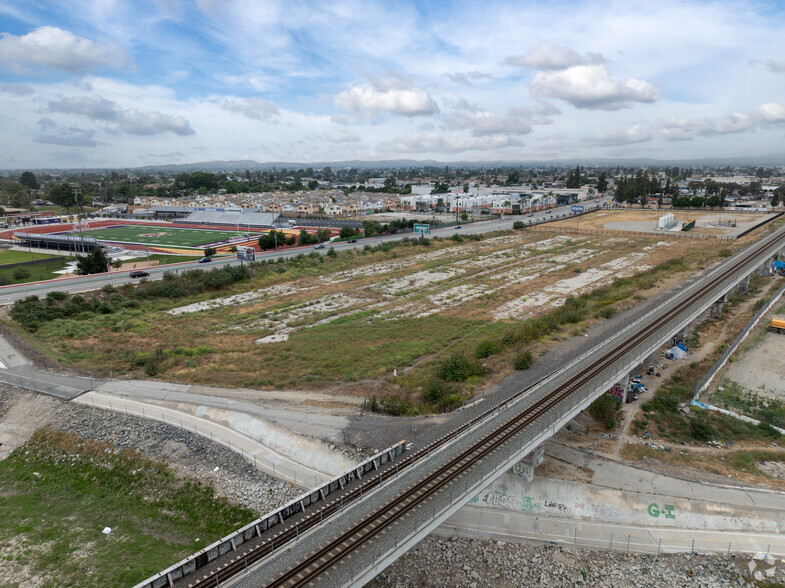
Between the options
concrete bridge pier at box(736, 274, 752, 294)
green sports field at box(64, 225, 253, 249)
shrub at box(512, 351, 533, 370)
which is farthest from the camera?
green sports field at box(64, 225, 253, 249)

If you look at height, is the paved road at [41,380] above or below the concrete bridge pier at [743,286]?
below

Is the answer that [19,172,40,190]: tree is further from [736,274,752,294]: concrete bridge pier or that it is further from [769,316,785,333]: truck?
[769,316,785,333]: truck

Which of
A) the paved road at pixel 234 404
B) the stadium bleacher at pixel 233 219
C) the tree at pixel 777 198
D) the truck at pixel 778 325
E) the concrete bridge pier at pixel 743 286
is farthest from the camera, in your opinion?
the tree at pixel 777 198

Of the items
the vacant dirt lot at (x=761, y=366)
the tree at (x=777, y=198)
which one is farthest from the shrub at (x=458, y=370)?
the tree at (x=777, y=198)

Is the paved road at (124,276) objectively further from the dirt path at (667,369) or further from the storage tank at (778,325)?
the storage tank at (778,325)

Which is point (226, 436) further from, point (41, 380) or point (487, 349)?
point (487, 349)

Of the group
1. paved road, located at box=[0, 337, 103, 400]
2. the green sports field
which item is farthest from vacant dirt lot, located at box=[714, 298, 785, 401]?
the green sports field
